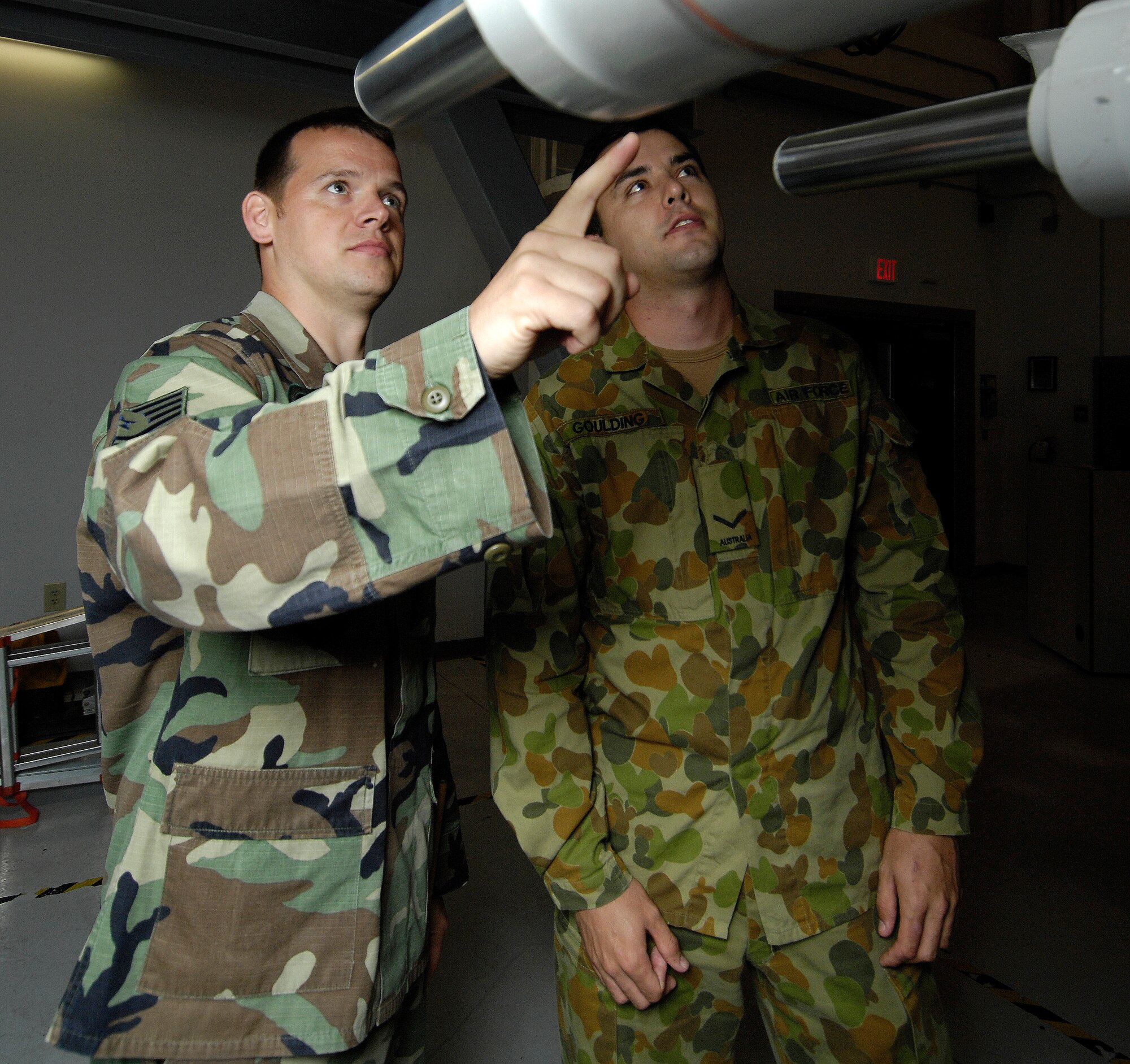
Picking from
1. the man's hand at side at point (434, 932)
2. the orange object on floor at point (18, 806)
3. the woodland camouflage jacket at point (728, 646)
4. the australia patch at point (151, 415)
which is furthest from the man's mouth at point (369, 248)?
the orange object on floor at point (18, 806)

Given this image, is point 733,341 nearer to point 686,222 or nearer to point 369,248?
point 686,222

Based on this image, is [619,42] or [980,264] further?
[980,264]

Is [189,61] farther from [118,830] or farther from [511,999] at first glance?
[511,999]

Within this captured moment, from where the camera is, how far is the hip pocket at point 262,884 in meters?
0.87

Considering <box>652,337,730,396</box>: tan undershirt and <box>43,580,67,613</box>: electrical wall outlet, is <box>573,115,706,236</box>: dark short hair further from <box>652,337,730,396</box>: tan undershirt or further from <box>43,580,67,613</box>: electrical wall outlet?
<box>43,580,67,613</box>: electrical wall outlet

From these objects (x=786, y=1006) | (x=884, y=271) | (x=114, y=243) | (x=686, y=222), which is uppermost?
(x=114, y=243)

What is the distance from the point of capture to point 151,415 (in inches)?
28.2

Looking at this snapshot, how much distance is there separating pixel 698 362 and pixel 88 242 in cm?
384

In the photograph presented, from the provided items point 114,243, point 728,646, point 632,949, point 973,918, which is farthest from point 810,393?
point 114,243

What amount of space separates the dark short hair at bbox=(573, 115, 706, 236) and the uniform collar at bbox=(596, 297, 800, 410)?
0.25m

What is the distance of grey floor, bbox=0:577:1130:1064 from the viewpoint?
203 cm

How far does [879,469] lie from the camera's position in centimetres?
133

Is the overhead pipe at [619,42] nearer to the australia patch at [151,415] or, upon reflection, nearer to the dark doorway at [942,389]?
the australia patch at [151,415]

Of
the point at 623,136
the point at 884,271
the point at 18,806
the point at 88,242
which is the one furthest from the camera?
the point at 884,271
